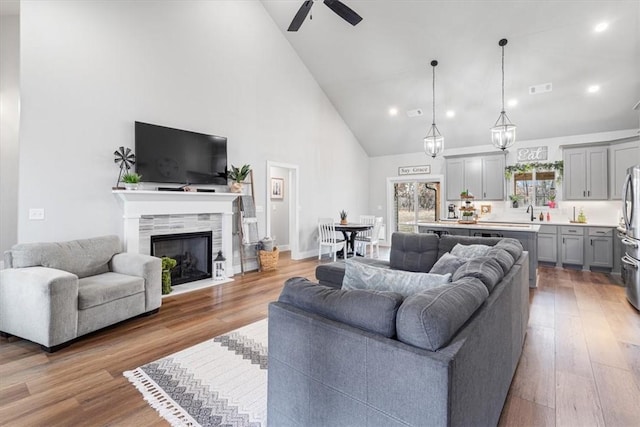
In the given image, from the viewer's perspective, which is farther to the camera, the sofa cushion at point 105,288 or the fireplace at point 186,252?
the fireplace at point 186,252

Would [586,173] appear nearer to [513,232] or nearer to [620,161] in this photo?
[620,161]

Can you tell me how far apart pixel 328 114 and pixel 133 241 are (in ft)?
17.6

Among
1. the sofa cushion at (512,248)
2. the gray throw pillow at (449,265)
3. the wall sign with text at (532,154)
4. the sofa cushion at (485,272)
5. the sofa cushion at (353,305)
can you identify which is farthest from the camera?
the wall sign with text at (532,154)

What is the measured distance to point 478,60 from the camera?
5547 mm

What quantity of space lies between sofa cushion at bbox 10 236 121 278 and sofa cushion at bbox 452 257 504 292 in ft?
12.2

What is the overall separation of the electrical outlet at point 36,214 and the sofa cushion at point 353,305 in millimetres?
3539

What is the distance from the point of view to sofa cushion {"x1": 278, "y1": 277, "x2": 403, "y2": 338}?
1253 millimetres

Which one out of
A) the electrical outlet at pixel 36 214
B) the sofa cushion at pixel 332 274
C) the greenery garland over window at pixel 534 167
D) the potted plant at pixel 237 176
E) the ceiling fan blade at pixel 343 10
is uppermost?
the ceiling fan blade at pixel 343 10

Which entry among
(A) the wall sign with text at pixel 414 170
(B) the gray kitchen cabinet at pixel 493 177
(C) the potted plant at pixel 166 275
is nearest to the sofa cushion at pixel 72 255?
(C) the potted plant at pixel 166 275

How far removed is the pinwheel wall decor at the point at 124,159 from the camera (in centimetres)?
407

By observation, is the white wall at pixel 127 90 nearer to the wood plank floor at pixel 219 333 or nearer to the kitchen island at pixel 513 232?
the wood plank floor at pixel 219 333

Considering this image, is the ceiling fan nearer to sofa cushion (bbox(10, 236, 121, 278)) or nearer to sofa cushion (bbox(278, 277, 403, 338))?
sofa cushion (bbox(278, 277, 403, 338))

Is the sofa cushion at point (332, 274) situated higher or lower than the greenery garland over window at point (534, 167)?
lower

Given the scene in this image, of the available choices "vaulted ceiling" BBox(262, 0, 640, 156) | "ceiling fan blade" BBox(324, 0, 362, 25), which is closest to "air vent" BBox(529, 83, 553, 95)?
"vaulted ceiling" BBox(262, 0, 640, 156)
